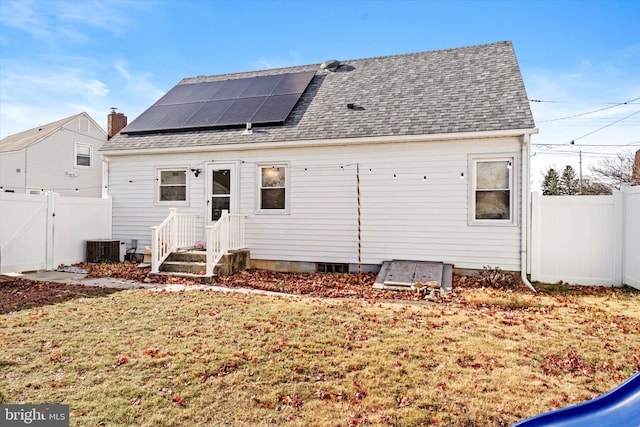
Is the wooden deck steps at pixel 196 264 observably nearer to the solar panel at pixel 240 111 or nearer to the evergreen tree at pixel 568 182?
the solar panel at pixel 240 111

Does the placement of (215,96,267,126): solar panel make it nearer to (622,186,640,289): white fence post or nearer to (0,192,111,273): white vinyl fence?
(0,192,111,273): white vinyl fence

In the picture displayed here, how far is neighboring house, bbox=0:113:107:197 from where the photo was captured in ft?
63.9

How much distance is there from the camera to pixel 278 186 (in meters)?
10.3

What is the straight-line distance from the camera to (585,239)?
27.1 feet

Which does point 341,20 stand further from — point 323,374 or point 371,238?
point 323,374

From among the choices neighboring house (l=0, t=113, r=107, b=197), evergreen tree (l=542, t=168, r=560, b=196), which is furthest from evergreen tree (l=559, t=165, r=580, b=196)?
neighboring house (l=0, t=113, r=107, b=197)

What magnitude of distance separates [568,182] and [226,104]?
116 feet

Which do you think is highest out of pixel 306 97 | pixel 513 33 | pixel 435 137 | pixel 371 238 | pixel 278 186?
pixel 513 33

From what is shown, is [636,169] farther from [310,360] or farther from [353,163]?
[310,360]

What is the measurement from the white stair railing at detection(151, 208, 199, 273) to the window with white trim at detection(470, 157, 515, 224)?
7250 mm

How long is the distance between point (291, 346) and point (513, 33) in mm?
12263

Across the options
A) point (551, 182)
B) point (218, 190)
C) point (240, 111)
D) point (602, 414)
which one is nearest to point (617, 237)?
point (602, 414)

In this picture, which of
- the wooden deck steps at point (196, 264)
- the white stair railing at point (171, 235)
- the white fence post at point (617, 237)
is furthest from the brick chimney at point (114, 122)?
the white fence post at point (617, 237)

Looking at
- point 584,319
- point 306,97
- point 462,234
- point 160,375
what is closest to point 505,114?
point 462,234
